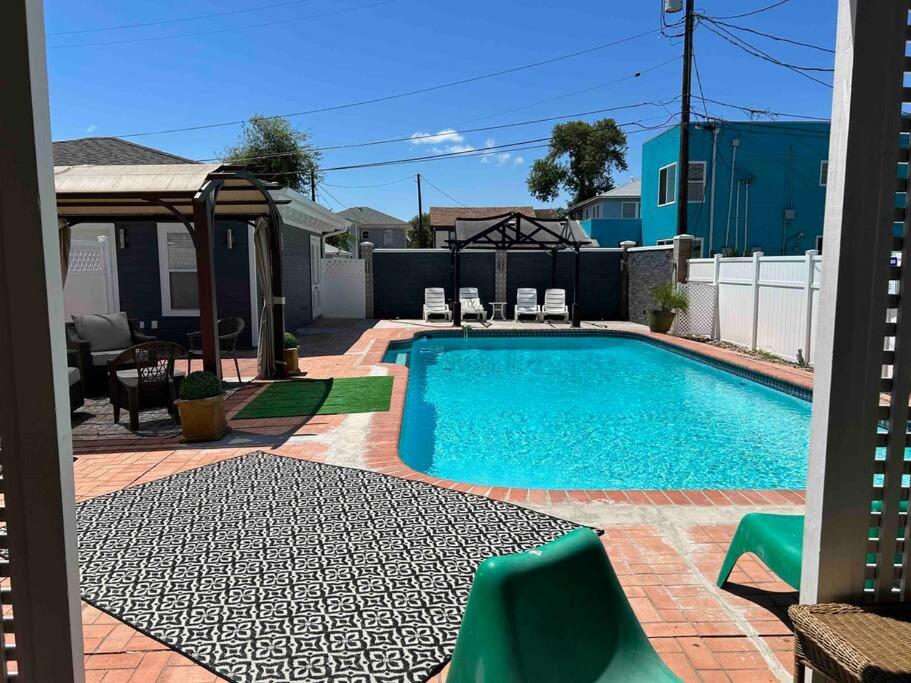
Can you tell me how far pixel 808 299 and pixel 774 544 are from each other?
737 centimetres

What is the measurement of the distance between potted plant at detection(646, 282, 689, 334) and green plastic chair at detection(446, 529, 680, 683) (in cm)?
1205

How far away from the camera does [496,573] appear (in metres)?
1.61

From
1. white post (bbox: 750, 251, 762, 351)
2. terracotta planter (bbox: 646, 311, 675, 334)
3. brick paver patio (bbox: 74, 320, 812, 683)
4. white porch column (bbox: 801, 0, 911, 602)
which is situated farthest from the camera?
terracotta planter (bbox: 646, 311, 675, 334)

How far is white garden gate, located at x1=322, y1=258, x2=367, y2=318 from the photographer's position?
1688cm

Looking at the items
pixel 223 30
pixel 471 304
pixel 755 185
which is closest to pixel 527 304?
pixel 471 304

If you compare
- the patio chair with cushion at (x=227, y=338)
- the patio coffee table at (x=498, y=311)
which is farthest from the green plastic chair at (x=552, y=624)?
the patio coffee table at (x=498, y=311)

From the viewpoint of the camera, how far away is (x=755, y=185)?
17516 mm

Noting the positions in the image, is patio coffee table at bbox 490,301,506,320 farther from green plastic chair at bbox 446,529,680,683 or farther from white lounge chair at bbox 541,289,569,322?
green plastic chair at bbox 446,529,680,683

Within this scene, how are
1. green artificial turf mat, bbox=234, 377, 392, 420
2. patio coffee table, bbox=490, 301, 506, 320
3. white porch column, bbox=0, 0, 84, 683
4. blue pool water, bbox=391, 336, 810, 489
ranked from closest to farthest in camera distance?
1. white porch column, bbox=0, 0, 84, 683
2. blue pool water, bbox=391, 336, 810, 489
3. green artificial turf mat, bbox=234, 377, 392, 420
4. patio coffee table, bbox=490, 301, 506, 320

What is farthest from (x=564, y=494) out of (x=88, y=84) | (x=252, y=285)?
(x=88, y=84)

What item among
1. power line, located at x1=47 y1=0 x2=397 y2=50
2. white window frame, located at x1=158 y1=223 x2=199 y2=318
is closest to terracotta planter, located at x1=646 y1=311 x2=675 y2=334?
white window frame, located at x1=158 y1=223 x2=199 y2=318

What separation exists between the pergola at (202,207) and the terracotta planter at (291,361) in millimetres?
73

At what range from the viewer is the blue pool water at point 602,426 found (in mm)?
5566

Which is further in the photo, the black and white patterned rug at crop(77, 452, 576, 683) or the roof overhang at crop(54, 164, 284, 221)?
the roof overhang at crop(54, 164, 284, 221)
